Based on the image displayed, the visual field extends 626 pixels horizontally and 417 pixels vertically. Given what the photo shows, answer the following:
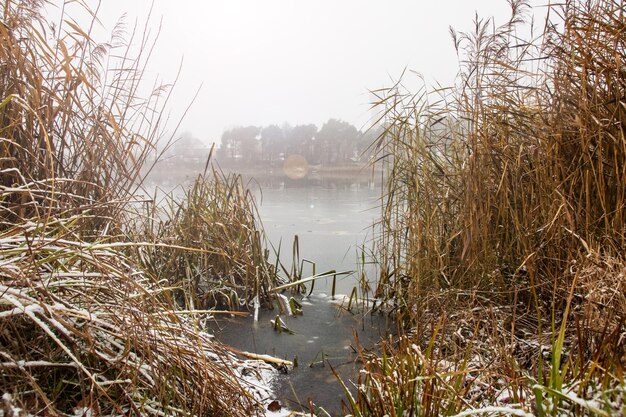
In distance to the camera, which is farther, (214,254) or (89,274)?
(214,254)

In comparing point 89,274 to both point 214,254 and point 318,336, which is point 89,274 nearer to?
point 318,336

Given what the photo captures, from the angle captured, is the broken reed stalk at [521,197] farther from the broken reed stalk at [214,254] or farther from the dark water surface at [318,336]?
the broken reed stalk at [214,254]

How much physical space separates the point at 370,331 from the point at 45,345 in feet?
6.00

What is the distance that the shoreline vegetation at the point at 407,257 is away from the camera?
1247 millimetres

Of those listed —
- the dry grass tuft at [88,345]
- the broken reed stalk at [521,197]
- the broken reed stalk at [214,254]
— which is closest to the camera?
the dry grass tuft at [88,345]

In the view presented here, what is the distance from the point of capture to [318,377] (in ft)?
6.99

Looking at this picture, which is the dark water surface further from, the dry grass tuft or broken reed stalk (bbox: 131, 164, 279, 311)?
the dry grass tuft

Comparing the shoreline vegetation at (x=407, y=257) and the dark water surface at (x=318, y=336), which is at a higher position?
the shoreline vegetation at (x=407, y=257)

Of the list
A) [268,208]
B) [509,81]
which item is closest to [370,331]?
[509,81]

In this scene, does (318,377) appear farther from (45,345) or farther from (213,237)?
(213,237)

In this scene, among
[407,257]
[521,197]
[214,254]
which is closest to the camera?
[521,197]

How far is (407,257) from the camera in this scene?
2.92m

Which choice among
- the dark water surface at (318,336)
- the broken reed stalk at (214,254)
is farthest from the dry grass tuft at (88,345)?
the broken reed stalk at (214,254)

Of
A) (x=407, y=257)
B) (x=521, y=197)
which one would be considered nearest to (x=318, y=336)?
(x=407, y=257)
